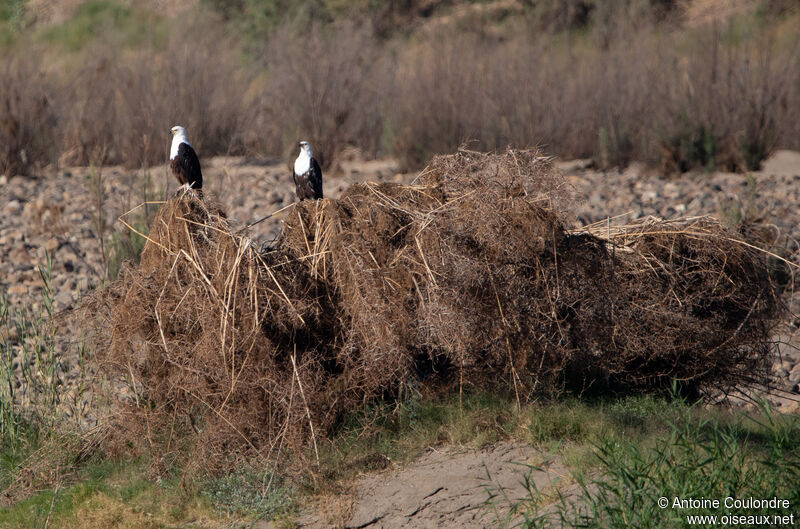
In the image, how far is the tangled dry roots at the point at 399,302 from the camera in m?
4.32

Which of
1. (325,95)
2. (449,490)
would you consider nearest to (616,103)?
(325,95)

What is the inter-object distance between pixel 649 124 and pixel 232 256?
8832 millimetres

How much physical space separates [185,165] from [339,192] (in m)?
2.91

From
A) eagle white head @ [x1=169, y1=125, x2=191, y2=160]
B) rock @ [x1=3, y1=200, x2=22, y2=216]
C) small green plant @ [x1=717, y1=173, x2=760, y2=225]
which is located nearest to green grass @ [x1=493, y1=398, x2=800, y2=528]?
eagle white head @ [x1=169, y1=125, x2=191, y2=160]

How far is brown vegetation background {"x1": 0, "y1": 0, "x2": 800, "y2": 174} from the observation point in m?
11.2

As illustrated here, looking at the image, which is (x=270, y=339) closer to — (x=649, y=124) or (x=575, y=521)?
(x=575, y=521)

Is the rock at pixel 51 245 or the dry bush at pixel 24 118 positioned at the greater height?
the dry bush at pixel 24 118

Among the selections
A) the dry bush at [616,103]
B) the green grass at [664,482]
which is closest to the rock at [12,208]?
the dry bush at [616,103]

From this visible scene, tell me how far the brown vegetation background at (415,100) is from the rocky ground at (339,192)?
1.20 ft

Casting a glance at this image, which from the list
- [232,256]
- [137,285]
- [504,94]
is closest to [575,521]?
[232,256]

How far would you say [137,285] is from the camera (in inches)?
180

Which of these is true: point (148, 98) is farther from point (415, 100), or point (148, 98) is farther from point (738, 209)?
point (738, 209)

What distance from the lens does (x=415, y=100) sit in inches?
468

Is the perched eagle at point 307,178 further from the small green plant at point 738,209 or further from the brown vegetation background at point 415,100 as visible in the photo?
the brown vegetation background at point 415,100
